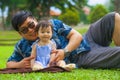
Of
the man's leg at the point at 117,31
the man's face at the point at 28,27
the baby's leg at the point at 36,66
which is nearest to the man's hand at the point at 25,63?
the baby's leg at the point at 36,66

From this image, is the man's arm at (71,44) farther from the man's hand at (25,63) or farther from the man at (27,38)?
the man's hand at (25,63)

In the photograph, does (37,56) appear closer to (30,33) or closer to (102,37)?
(30,33)

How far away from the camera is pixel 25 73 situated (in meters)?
5.43

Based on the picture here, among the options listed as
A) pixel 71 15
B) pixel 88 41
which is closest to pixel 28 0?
pixel 71 15

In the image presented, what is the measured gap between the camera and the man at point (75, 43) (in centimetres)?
573

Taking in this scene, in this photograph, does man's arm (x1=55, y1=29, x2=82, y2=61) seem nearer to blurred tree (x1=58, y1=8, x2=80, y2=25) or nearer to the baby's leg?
the baby's leg

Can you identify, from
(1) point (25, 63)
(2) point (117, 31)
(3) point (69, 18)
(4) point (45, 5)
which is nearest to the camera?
(1) point (25, 63)

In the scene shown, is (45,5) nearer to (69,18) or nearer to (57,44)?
(69,18)

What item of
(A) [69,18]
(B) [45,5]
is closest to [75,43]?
(B) [45,5]

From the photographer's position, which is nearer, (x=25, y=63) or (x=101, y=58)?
(x=25, y=63)

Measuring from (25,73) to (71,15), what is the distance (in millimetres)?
42418

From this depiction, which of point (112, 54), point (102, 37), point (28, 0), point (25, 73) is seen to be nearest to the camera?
point (25, 73)

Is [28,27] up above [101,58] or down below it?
above

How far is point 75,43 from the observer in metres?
5.91
